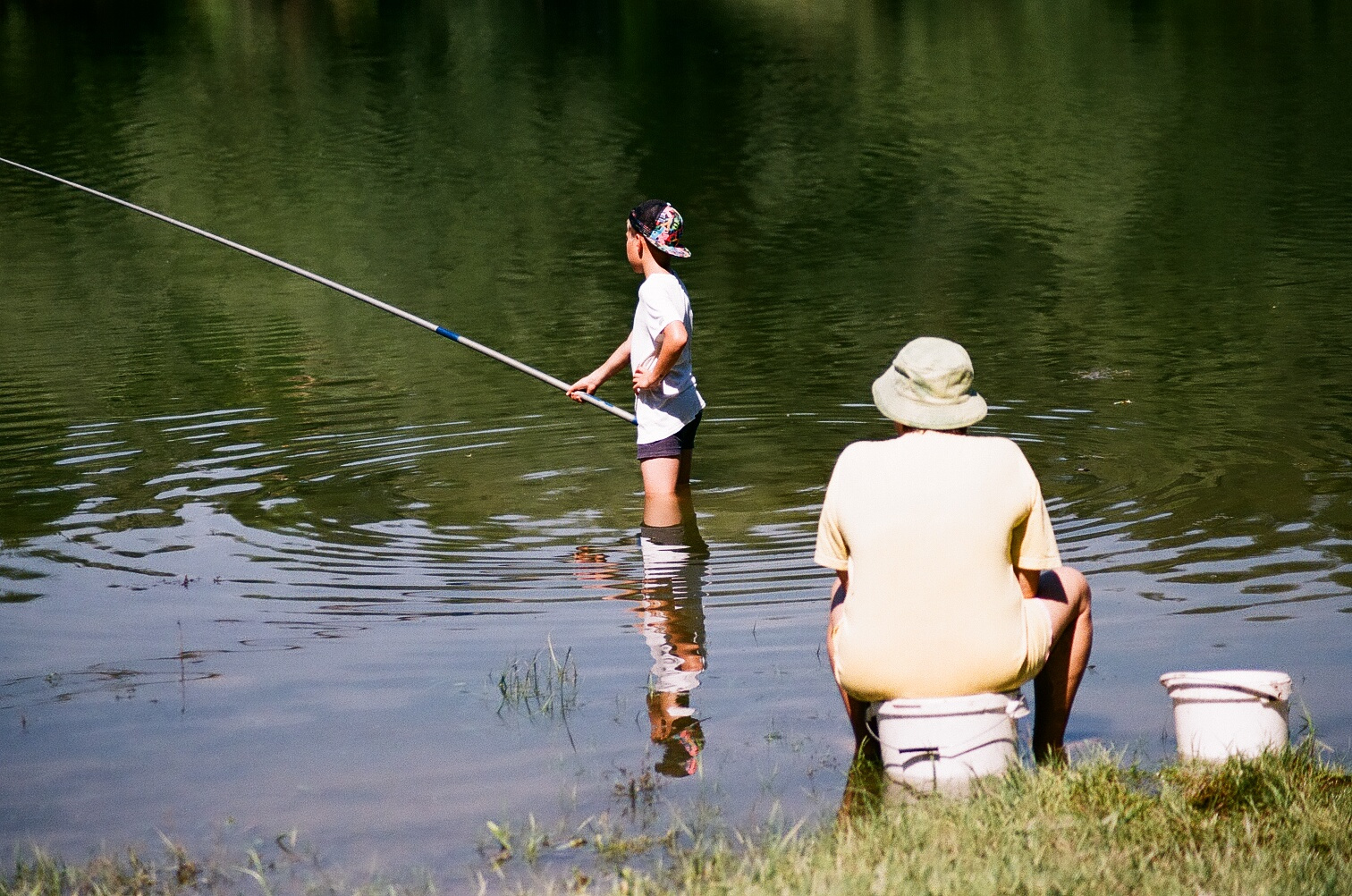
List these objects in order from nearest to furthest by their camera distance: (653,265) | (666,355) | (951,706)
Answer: (951,706) < (666,355) < (653,265)

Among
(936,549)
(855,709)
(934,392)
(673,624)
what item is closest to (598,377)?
(673,624)

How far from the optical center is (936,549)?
4102 mm

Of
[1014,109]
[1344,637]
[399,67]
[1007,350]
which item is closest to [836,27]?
[399,67]

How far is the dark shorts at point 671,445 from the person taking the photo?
7.60 metres

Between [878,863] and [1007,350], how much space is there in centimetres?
913

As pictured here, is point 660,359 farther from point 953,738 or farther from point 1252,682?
point 1252,682

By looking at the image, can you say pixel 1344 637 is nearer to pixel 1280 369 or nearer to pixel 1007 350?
pixel 1280 369

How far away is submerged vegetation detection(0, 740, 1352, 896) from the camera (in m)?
3.54

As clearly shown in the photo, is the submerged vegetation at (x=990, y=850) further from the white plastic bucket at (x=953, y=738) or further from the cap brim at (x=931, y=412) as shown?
the cap brim at (x=931, y=412)

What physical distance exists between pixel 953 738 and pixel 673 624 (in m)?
2.26

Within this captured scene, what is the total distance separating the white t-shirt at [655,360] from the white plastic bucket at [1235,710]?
341cm

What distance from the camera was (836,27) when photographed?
143 feet

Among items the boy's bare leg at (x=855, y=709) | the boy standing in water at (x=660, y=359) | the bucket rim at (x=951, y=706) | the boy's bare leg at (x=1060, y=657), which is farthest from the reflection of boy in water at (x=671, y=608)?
the boy's bare leg at (x=1060, y=657)

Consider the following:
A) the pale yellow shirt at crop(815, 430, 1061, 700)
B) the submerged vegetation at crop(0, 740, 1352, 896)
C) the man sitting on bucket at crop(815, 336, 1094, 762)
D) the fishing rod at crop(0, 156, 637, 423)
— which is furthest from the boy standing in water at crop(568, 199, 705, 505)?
the submerged vegetation at crop(0, 740, 1352, 896)
